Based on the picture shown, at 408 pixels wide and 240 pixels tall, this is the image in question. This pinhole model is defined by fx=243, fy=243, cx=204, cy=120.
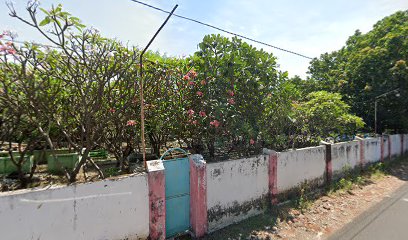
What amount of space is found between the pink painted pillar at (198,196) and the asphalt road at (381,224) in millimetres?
2571

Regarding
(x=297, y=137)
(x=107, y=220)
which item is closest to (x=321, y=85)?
(x=297, y=137)

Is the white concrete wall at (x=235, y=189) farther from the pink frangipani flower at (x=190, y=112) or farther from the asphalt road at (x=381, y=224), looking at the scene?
the asphalt road at (x=381, y=224)

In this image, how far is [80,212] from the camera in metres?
3.39

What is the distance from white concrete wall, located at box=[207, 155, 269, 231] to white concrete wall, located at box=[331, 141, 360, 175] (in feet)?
12.6

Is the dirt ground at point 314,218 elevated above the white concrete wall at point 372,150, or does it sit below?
below

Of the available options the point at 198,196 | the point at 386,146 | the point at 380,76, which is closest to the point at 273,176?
the point at 198,196

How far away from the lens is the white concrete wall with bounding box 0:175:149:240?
296 centimetres

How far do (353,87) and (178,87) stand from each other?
12613 mm

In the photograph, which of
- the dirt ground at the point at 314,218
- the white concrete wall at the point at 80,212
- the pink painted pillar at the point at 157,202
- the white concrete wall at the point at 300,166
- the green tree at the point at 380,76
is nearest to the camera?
the white concrete wall at the point at 80,212

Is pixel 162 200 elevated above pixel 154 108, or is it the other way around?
pixel 154 108

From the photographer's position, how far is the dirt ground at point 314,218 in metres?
4.79

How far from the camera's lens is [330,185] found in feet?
25.4

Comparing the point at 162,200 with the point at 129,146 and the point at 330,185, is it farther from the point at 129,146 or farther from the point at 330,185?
the point at 330,185

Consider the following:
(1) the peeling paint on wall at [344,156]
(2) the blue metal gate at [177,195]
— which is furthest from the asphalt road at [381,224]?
(2) the blue metal gate at [177,195]
